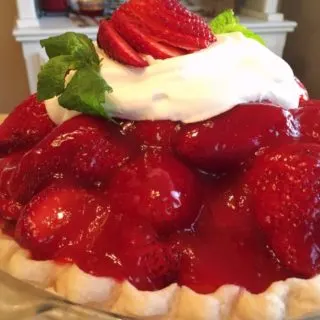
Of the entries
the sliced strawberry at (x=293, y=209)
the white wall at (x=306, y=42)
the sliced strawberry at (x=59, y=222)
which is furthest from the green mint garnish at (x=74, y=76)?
the white wall at (x=306, y=42)

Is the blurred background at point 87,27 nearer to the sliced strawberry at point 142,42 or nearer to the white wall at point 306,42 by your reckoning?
the white wall at point 306,42

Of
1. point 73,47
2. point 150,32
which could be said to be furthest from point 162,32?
point 73,47

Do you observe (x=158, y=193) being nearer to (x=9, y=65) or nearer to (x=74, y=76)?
(x=74, y=76)

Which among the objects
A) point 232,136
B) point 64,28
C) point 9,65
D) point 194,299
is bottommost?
point 9,65

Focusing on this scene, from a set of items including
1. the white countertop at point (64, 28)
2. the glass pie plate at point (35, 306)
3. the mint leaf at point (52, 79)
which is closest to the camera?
the glass pie plate at point (35, 306)

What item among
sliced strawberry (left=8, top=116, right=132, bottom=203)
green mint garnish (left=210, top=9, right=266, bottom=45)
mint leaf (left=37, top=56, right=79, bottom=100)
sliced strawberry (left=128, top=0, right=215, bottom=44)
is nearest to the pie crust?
sliced strawberry (left=8, top=116, right=132, bottom=203)
